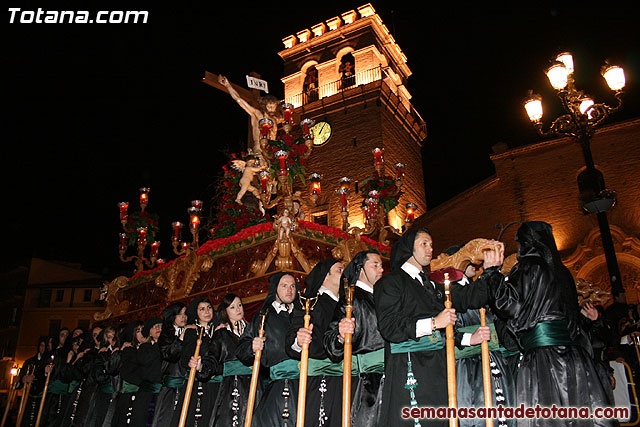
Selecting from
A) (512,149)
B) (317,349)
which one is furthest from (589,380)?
(512,149)

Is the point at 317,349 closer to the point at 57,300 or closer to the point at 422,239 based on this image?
the point at 422,239

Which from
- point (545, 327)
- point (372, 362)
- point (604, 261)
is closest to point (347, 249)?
point (372, 362)

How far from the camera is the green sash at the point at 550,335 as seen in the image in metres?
3.91

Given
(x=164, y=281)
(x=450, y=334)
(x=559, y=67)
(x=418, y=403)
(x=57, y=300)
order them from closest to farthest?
(x=450, y=334)
(x=418, y=403)
(x=559, y=67)
(x=164, y=281)
(x=57, y=300)

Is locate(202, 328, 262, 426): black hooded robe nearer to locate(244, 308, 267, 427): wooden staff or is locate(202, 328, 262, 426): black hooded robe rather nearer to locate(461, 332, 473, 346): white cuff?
locate(244, 308, 267, 427): wooden staff

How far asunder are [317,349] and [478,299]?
1637 millimetres

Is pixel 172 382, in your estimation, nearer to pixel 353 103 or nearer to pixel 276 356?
pixel 276 356

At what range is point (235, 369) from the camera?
6.04 metres

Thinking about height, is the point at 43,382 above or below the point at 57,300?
below

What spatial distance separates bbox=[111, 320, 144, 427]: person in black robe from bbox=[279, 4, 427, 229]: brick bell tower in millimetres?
17678

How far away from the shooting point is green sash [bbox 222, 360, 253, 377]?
19.6ft

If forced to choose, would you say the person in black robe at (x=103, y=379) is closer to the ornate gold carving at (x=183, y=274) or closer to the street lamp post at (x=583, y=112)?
the ornate gold carving at (x=183, y=274)

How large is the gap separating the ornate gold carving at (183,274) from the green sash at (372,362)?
5.37 m

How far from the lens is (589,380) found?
3.75 m
